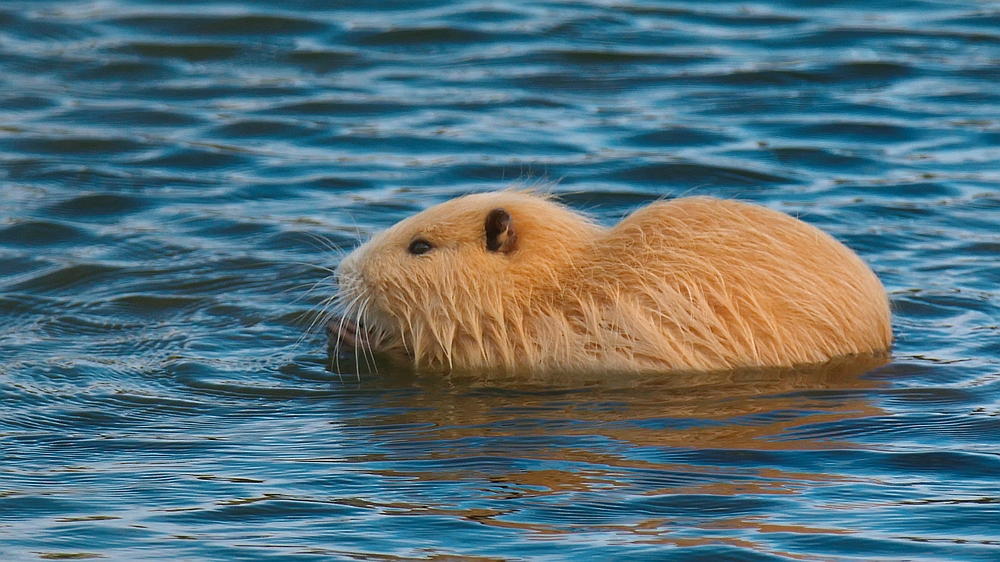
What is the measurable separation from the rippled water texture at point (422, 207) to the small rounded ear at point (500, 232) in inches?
19.7

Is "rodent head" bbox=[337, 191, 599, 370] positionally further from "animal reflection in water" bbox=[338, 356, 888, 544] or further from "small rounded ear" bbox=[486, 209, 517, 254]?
"animal reflection in water" bbox=[338, 356, 888, 544]

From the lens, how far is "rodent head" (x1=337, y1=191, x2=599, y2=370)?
5.54 m

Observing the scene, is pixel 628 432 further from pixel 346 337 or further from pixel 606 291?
pixel 346 337

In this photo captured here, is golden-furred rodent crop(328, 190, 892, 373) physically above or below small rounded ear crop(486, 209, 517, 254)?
below

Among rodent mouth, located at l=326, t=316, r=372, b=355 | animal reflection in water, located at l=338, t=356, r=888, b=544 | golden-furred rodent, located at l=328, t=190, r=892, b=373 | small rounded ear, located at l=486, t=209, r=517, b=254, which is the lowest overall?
animal reflection in water, located at l=338, t=356, r=888, b=544

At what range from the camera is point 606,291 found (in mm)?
5398

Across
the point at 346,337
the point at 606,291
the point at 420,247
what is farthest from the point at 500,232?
the point at 346,337

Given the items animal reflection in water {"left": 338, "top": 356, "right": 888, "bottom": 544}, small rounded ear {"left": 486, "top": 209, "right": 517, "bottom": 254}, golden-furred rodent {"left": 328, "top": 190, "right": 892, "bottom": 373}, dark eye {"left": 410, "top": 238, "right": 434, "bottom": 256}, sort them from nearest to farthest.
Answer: animal reflection in water {"left": 338, "top": 356, "right": 888, "bottom": 544}
golden-furred rodent {"left": 328, "top": 190, "right": 892, "bottom": 373}
small rounded ear {"left": 486, "top": 209, "right": 517, "bottom": 254}
dark eye {"left": 410, "top": 238, "right": 434, "bottom": 256}

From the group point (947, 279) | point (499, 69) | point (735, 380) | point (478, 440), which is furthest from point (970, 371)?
point (499, 69)

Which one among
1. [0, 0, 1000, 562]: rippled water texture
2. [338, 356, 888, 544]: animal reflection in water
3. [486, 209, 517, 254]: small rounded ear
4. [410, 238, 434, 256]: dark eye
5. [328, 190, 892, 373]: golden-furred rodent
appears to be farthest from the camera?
[410, 238, 434, 256]: dark eye

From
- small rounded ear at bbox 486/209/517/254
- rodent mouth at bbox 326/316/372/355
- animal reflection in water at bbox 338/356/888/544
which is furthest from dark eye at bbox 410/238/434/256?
animal reflection in water at bbox 338/356/888/544

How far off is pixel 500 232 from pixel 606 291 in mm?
445

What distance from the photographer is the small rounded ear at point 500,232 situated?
216 inches

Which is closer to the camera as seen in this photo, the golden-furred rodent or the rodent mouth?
the golden-furred rodent
